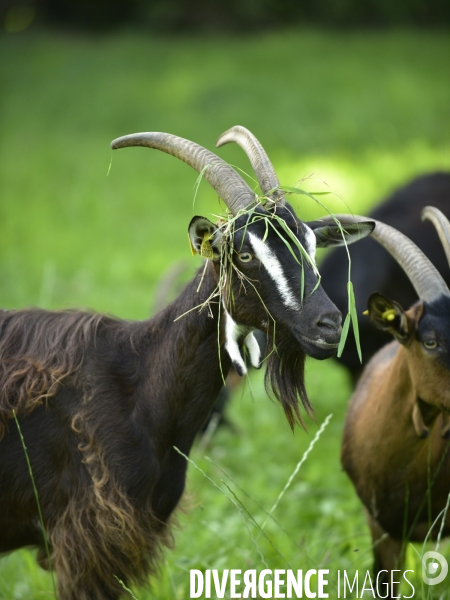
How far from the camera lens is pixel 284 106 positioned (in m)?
16.5

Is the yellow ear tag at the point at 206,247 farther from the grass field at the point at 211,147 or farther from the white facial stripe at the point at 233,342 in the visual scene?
the grass field at the point at 211,147

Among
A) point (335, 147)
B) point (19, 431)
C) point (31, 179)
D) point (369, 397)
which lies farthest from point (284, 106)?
point (19, 431)

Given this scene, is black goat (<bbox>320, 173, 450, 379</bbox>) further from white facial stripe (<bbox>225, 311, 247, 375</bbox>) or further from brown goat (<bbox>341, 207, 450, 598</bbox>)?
white facial stripe (<bbox>225, 311, 247, 375</bbox>)

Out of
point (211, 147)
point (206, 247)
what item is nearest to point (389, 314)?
point (206, 247)

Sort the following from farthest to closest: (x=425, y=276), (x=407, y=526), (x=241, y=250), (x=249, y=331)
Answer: (x=407, y=526) → (x=425, y=276) → (x=249, y=331) → (x=241, y=250)

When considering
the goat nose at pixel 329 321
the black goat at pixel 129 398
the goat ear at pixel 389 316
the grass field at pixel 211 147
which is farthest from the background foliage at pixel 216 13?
the goat nose at pixel 329 321

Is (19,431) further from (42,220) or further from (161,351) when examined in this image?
(42,220)

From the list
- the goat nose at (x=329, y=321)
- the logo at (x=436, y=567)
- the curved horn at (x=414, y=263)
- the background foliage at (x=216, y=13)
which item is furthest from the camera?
the background foliage at (x=216, y=13)

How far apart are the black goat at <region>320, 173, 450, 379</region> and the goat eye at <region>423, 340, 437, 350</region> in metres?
2.78

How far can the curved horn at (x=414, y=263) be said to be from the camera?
355 cm

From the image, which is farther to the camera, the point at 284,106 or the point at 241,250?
the point at 284,106

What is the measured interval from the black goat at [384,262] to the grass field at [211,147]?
23 centimetres

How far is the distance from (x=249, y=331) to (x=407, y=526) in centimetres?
153

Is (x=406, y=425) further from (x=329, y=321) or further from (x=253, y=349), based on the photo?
(x=329, y=321)
